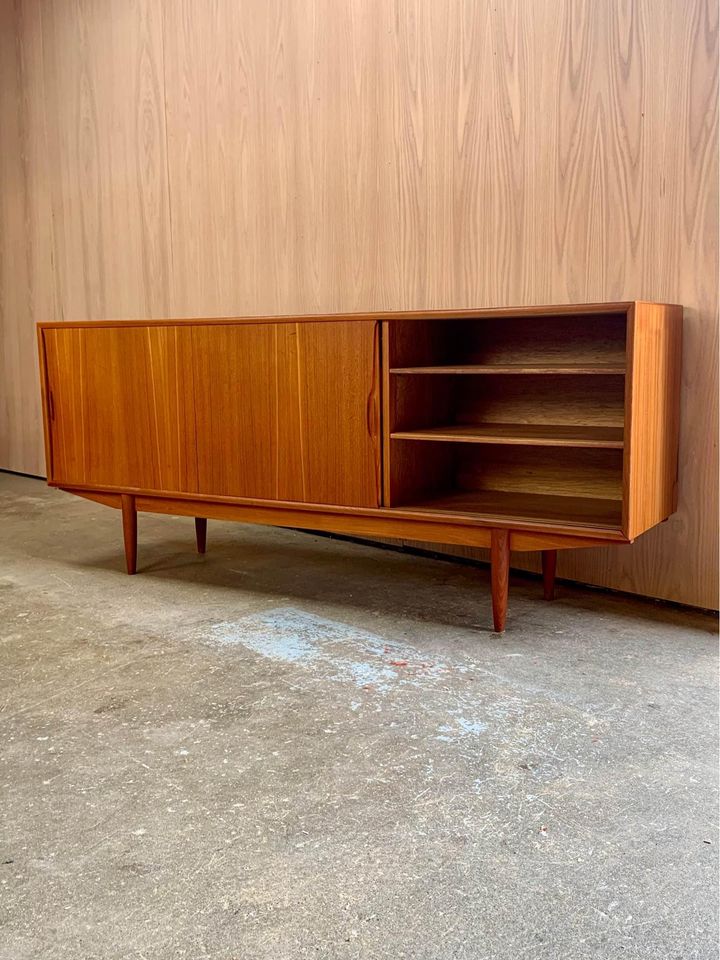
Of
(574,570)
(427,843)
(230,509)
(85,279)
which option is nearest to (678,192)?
(574,570)

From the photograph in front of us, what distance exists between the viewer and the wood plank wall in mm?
2686

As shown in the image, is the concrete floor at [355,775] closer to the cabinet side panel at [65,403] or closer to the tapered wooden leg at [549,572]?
the tapered wooden leg at [549,572]

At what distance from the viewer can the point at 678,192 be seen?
2.64 meters

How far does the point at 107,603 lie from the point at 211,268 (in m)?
1.76

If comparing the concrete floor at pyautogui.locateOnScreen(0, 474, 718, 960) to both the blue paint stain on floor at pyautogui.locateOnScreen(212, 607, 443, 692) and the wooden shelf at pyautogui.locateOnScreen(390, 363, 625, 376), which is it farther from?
the wooden shelf at pyautogui.locateOnScreen(390, 363, 625, 376)

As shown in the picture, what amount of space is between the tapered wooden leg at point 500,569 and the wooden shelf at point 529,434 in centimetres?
27

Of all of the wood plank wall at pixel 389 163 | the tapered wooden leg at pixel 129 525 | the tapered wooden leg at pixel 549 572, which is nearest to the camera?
the wood plank wall at pixel 389 163

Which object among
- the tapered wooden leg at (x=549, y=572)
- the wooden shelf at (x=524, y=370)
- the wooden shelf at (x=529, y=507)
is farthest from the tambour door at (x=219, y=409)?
the tapered wooden leg at (x=549, y=572)

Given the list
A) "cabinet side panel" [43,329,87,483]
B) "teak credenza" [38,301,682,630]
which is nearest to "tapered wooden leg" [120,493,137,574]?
"teak credenza" [38,301,682,630]

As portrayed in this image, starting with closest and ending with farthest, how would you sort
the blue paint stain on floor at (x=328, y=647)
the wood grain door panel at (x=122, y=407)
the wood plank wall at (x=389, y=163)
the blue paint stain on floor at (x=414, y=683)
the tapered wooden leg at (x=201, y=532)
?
the blue paint stain on floor at (x=414, y=683)
the blue paint stain on floor at (x=328, y=647)
the wood plank wall at (x=389, y=163)
the wood grain door panel at (x=122, y=407)
the tapered wooden leg at (x=201, y=532)

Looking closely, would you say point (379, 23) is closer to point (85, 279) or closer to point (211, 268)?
point (211, 268)

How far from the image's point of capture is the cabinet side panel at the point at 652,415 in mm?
2332

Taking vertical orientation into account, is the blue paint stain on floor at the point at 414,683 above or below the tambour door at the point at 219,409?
below

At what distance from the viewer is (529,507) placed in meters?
2.76
